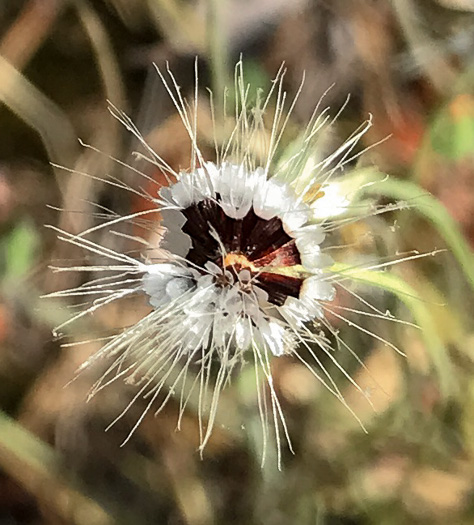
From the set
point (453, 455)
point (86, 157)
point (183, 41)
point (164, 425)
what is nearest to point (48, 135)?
point (86, 157)

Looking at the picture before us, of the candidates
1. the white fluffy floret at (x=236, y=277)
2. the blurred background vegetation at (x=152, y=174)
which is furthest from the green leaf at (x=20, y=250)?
A: the white fluffy floret at (x=236, y=277)

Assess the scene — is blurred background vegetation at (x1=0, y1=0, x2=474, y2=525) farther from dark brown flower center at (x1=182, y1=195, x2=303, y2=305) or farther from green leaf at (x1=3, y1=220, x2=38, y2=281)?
dark brown flower center at (x1=182, y1=195, x2=303, y2=305)

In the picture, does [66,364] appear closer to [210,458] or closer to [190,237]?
[210,458]

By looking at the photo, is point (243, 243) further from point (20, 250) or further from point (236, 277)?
point (20, 250)

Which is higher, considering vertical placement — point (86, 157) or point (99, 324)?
point (86, 157)

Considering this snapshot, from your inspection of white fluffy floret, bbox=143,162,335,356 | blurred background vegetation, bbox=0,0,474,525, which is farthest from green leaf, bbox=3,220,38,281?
white fluffy floret, bbox=143,162,335,356

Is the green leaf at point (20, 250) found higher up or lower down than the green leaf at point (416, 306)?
higher up

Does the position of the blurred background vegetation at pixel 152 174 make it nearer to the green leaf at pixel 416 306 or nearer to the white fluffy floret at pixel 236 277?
the green leaf at pixel 416 306

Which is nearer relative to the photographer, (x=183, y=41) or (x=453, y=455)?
(x=453, y=455)

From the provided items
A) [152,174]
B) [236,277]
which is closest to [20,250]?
[152,174]
